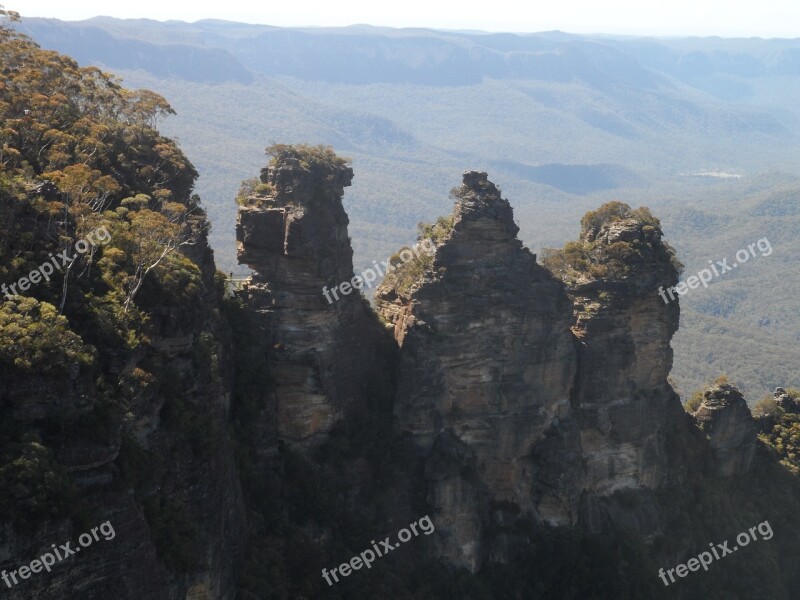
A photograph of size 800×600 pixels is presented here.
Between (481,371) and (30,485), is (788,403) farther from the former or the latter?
(30,485)

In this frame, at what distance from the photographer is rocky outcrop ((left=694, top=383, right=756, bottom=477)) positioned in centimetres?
4269

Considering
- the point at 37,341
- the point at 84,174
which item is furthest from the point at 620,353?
the point at 37,341

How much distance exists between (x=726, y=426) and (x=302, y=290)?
827 inches

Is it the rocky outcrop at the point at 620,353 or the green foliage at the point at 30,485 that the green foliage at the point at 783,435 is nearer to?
the rocky outcrop at the point at 620,353

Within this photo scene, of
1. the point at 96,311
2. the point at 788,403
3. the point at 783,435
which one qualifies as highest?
the point at 96,311

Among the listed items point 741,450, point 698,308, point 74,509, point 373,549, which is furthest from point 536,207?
point 74,509

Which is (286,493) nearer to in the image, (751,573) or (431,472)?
(431,472)

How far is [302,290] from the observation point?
3188 cm

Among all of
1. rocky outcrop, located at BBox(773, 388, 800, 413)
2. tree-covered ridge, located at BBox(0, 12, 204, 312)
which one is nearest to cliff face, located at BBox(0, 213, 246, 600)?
tree-covered ridge, located at BBox(0, 12, 204, 312)

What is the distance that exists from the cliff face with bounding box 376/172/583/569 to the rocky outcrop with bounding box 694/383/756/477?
9063mm

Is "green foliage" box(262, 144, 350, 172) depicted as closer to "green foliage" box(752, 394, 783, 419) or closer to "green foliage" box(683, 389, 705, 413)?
"green foliage" box(683, 389, 705, 413)

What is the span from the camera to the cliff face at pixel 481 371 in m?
34.5

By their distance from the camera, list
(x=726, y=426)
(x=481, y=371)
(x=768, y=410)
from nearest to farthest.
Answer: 1. (x=481, y=371)
2. (x=726, y=426)
3. (x=768, y=410)

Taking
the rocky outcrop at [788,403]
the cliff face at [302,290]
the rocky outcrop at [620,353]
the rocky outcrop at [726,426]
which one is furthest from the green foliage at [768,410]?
the cliff face at [302,290]
